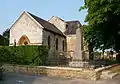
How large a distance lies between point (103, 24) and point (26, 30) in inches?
643

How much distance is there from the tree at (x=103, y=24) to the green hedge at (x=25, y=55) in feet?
20.3

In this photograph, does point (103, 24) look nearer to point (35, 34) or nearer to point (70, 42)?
point (35, 34)

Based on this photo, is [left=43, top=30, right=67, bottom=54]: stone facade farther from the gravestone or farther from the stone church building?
the gravestone

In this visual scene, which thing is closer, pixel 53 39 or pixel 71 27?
pixel 53 39

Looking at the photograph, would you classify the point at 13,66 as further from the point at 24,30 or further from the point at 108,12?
the point at 24,30

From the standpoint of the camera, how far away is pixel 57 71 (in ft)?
63.8

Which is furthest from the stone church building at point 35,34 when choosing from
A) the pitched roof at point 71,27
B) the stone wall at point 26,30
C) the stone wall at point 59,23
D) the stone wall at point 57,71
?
the stone wall at point 57,71

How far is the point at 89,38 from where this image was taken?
1190 inches

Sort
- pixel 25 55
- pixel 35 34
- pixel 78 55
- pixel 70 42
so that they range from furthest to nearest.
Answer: pixel 70 42, pixel 35 34, pixel 25 55, pixel 78 55

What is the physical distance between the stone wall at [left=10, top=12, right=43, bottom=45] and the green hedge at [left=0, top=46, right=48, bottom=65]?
10404 millimetres

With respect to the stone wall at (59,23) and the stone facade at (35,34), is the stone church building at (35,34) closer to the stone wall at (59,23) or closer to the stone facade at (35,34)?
the stone facade at (35,34)

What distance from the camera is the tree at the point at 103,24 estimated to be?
71.1 ft

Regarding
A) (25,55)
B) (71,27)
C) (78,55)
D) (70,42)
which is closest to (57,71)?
(78,55)

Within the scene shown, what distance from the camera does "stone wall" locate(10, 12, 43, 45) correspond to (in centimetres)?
3750
